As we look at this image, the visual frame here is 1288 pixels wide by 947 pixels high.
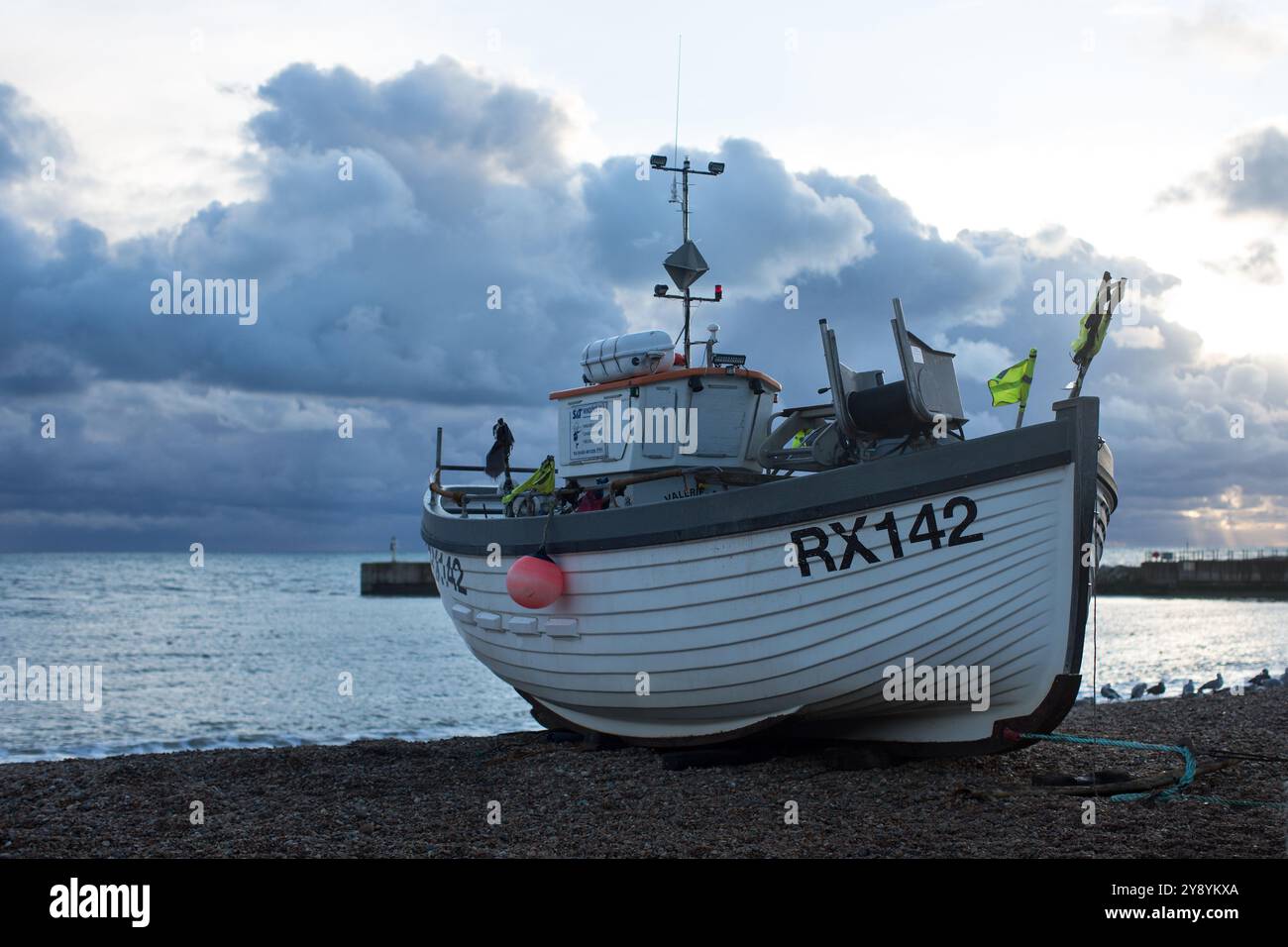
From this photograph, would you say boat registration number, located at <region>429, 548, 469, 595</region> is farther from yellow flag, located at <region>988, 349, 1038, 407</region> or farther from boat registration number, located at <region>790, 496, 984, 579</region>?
yellow flag, located at <region>988, 349, 1038, 407</region>

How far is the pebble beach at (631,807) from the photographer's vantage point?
7.60 meters

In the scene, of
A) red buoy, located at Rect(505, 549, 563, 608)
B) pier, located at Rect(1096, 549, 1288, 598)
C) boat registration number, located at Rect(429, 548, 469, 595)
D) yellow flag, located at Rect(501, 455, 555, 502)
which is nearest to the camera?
red buoy, located at Rect(505, 549, 563, 608)

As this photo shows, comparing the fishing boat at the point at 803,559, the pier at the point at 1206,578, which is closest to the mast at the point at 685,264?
the fishing boat at the point at 803,559

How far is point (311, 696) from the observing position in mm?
26391

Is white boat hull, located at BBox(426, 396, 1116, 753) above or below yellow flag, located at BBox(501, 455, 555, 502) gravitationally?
below

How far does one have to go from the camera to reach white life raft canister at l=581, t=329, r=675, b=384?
39.7 ft

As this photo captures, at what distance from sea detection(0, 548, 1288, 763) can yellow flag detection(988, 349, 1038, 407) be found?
6.70 feet

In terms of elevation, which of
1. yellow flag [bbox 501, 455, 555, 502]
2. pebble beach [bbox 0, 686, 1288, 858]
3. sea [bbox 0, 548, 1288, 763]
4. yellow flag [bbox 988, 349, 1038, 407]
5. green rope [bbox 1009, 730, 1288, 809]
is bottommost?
sea [bbox 0, 548, 1288, 763]

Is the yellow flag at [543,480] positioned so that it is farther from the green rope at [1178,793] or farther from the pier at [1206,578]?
the pier at [1206,578]

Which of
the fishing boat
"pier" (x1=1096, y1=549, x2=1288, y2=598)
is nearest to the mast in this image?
the fishing boat

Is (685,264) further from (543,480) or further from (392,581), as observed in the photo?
(392,581)

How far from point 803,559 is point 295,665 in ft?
92.0
